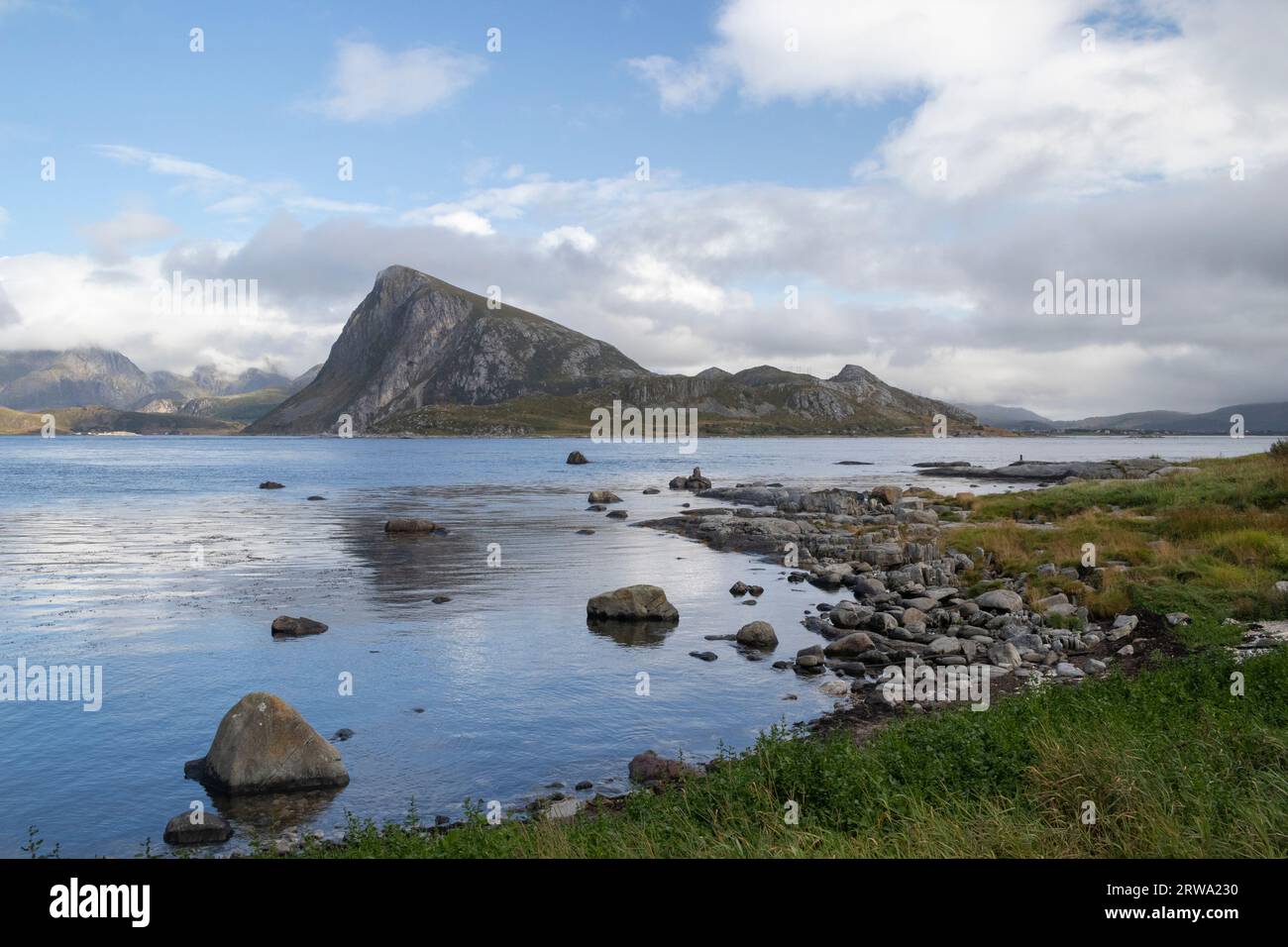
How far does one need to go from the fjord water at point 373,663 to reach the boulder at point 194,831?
1.75 feet

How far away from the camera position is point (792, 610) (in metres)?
35.0

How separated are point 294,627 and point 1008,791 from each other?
25421mm

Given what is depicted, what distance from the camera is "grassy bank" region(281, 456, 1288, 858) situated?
992 centimetres

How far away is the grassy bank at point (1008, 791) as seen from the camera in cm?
992

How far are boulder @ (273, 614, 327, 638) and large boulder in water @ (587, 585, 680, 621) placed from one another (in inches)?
397

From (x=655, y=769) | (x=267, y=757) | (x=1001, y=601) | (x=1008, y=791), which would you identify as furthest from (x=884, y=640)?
(x=267, y=757)

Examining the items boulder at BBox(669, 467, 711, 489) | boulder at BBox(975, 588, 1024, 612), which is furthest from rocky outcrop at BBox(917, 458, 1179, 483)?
boulder at BBox(975, 588, 1024, 612)

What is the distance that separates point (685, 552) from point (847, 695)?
28.6m
